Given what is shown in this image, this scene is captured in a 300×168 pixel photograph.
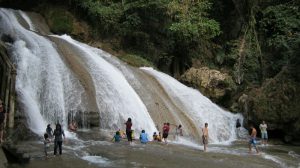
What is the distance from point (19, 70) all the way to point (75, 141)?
576 centimetres

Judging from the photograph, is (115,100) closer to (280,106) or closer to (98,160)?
(98,160)

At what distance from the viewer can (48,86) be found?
808 inches

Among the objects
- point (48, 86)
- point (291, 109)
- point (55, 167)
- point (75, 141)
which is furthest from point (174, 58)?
point (55, 167)

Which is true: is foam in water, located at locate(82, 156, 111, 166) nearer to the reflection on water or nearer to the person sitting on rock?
the reflection on water

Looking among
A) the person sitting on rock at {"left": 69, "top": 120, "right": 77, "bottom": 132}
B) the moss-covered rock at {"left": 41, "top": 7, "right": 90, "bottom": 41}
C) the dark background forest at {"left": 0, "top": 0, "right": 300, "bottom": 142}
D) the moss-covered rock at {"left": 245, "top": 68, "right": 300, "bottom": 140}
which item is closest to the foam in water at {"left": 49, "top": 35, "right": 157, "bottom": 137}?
the person sitting on rock at {"left": 69, "top": 120, "right": 77, "bottom": 132}

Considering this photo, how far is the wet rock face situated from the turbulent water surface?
31.0 inches

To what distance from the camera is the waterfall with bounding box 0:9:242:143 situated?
1977 cm

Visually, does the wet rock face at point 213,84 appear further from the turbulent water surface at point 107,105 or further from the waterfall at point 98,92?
the waterfall at point 98,92

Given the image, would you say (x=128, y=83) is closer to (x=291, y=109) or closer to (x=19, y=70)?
(x=19, y=70)

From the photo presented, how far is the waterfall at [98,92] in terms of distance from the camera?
1977cm

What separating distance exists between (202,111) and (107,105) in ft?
21.8

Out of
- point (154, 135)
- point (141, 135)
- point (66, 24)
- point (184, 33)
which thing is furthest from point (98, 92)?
point (66, 24)

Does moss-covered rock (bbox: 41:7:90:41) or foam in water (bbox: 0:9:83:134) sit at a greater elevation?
moss-covered rock (bbox: 41:7:90:41)

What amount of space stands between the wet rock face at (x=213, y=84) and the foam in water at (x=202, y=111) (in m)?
0.88
